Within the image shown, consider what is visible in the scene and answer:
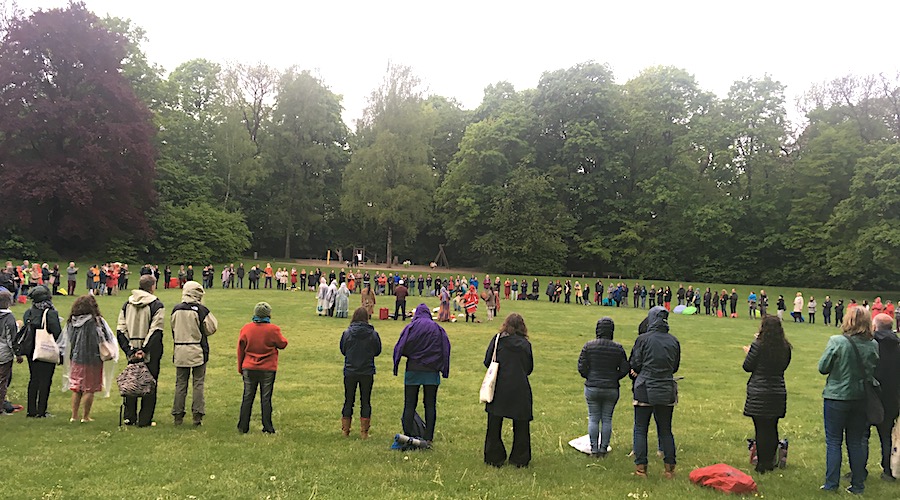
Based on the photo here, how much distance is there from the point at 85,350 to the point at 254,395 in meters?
2.13

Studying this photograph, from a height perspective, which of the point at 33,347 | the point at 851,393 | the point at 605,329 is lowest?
the point at 33,347

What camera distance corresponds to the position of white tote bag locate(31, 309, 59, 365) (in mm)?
7164

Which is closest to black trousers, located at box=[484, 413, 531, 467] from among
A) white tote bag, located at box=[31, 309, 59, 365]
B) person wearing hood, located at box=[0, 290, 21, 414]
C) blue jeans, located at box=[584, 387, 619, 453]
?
blue jeans, located at box=[584, 387, 619, 453]

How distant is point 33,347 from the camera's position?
23.9ft

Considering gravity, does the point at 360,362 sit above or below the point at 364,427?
above

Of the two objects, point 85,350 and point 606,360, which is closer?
point 606,360

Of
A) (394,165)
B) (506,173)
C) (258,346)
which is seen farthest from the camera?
(506,173)

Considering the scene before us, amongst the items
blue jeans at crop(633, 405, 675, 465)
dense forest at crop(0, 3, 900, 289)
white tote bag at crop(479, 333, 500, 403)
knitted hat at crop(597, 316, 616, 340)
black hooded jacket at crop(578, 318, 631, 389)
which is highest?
dense forest at crop(0, 3, 900, 289)

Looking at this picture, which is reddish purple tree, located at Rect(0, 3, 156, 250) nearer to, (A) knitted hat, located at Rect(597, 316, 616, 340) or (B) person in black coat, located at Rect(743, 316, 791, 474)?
(A) knitted hat, located at Rect(597, 316, 616, 340)

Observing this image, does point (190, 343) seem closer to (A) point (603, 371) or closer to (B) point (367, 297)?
(A) point (603, 371)

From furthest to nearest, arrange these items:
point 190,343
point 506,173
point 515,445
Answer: point 506,173 → point 190,343 → point 515,445

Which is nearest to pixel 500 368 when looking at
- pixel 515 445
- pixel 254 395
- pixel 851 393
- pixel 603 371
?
pixel 515 445

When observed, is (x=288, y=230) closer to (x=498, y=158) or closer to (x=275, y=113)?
(x=275, y=113)

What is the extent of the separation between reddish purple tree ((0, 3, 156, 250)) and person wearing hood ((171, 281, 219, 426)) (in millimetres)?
33149
